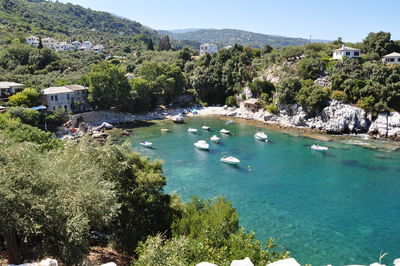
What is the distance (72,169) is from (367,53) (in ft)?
259

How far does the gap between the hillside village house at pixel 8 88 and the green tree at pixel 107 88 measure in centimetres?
1387

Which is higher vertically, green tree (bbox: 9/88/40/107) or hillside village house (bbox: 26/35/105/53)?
hillside village house (bbox: 26/35/105/53)

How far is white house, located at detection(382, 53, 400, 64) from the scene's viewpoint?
216 ft

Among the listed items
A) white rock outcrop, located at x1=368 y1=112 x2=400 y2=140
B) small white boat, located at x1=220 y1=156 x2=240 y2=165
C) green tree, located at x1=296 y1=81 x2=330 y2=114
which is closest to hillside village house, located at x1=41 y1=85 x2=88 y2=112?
small white boat, located at x1=220 y1=156 x2=240 y2=165

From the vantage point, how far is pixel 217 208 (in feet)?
60.5

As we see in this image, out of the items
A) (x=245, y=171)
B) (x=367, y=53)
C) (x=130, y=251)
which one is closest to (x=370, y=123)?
(x=367, y=53)

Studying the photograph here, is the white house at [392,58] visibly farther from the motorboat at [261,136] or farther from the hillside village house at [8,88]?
the hillside village house at [8,88]

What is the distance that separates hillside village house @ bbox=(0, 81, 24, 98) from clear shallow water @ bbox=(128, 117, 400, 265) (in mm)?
27477

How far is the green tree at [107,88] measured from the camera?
63.3 meters

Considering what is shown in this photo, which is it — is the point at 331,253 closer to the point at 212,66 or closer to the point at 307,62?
the point at 307,62

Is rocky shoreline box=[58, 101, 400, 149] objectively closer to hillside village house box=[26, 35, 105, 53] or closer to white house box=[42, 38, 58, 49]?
hillside village house box=[26, 35, 105, 53]

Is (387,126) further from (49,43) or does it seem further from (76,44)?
(76,44)

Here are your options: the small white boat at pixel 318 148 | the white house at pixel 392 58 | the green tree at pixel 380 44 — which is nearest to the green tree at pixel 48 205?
the small white boat at pixel 318 148

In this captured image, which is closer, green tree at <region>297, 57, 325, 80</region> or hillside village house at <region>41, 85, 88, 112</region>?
hillside village house at <region>41, 85, 88, 112</region>
